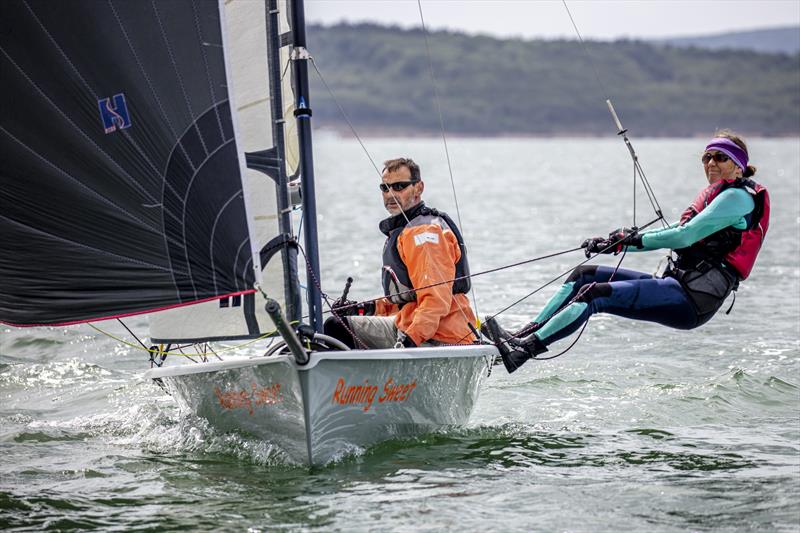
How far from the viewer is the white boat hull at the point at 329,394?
5.14 metres

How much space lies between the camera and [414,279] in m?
5.82

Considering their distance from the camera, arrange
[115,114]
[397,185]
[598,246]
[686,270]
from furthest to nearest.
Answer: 1. [686,270]
2. [598,246]
3. [397,185]
4. [115,114]

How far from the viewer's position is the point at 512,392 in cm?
769

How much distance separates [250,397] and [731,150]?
3.04 meters

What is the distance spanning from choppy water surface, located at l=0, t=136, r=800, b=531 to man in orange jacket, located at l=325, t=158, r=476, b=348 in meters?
0.61

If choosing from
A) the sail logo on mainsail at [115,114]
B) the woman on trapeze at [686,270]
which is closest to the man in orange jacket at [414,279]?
the woman on trapeze at [686,270]

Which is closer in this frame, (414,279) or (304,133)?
(304,133)

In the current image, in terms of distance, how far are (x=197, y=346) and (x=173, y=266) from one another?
205cm

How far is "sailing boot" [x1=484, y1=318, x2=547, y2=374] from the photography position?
6.07m

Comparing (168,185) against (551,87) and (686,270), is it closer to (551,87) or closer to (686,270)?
(686,270)

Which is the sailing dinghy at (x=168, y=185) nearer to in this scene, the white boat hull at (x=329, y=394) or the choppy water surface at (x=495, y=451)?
the white boat hull at (x=329, y=394)

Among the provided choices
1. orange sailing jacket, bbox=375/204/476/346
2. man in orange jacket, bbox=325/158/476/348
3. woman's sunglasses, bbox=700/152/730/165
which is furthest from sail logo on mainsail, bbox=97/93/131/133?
woman's sunglasses, bbox=700/152/730/165

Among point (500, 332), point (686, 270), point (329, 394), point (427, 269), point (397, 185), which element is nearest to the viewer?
point (329, 394)

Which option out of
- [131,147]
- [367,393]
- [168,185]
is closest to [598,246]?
[367,393]
